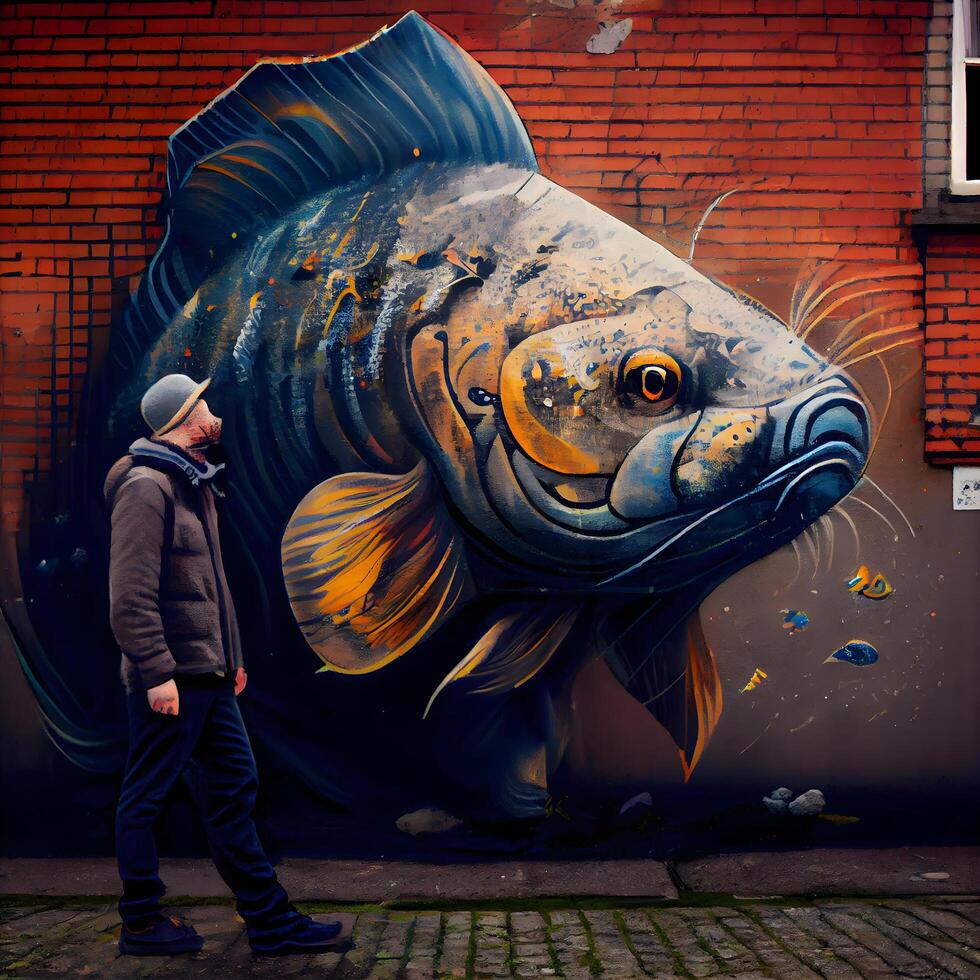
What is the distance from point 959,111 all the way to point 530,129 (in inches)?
86.2

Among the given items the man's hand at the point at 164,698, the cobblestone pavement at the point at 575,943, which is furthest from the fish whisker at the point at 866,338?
the man's hand at the point at 164,698

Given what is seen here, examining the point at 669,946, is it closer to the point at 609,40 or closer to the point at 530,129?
the point at 530,129

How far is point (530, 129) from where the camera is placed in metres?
4.81

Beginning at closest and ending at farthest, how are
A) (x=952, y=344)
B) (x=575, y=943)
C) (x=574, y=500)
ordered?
(x=575, y=943)
(x=574, y=500)
(x=952, y=344)

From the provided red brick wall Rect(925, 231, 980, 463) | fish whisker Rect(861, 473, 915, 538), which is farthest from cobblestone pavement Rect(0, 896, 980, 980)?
red brick wall Rect(925, 231, 980, 463)

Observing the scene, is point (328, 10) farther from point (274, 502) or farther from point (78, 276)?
point (274, 502)

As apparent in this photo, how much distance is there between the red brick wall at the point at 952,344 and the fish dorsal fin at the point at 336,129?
6.94 ft

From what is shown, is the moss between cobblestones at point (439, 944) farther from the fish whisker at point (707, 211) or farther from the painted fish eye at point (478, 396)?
the fish whisker at point (707, 211)

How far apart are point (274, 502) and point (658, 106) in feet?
9.11

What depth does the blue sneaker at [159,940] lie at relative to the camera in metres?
3.80

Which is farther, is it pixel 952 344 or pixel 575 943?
pixel 952 344

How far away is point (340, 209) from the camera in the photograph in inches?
191

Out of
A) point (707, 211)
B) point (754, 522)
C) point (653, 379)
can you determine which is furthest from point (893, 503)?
point (707, 211)

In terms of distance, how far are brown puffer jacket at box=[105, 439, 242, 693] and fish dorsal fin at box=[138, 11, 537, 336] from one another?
3.88ft
